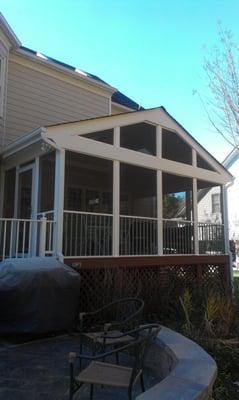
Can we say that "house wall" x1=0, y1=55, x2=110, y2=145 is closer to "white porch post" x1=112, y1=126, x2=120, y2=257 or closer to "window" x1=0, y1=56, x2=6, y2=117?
"window" x1=0, y1=56, x2=6, y2=117

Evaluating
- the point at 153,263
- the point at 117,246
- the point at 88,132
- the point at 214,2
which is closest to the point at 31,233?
the point at 117,246

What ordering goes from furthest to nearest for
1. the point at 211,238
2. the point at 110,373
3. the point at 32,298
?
the point at 211,238
the point at 32,298
the point at 110,373

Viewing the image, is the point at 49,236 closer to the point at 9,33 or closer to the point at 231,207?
the point at 9,33

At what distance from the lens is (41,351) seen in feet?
18.0

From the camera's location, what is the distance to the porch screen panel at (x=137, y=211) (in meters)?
9.30

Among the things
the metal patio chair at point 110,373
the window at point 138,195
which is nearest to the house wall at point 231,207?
the window at point 138,195

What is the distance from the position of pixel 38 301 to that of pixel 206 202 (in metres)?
18.4

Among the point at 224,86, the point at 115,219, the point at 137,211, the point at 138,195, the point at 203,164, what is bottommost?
the point at 115,219

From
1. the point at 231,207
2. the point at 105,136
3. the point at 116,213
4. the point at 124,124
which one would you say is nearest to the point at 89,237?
the point at 116,213

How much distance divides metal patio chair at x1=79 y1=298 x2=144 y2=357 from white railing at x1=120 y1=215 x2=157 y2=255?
7.33 feet

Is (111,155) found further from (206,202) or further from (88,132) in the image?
(206,202)

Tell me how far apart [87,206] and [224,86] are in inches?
229

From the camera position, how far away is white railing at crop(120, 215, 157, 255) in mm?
9172

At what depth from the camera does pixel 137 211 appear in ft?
44.2
